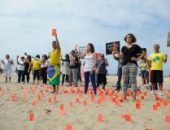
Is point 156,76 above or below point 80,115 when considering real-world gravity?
above

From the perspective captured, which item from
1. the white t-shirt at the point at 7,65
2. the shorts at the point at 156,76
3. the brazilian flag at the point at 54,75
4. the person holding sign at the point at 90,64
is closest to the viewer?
the person holding sign at the point at 90,64

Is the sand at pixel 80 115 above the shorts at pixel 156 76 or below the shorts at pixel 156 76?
below

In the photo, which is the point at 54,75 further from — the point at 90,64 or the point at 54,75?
the point at 90,64

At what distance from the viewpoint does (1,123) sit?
8.14 metres

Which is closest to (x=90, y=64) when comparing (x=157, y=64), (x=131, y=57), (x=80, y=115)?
(x=157, y=64)

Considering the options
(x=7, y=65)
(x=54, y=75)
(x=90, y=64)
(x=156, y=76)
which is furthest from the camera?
(x=7, y=65)

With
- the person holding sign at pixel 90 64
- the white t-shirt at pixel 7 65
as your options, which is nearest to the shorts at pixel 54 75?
the person holding sign at pixel 90 64

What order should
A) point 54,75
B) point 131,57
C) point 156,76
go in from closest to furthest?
point 131,57
point 54,75
point 156,76

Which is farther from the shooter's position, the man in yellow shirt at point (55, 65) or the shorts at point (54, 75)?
the shorts at point (54, 75)

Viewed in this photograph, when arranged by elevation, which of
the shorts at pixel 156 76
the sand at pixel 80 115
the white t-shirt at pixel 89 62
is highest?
the white t-shirt at pixel 89 62

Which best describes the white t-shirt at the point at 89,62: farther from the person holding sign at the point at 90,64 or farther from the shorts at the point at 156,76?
the shorts at the point at 156,76

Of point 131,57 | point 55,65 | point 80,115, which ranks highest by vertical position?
point 131,57

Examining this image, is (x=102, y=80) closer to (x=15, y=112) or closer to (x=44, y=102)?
(x=44, y=102)

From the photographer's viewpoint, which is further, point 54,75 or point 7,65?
point 7,65
